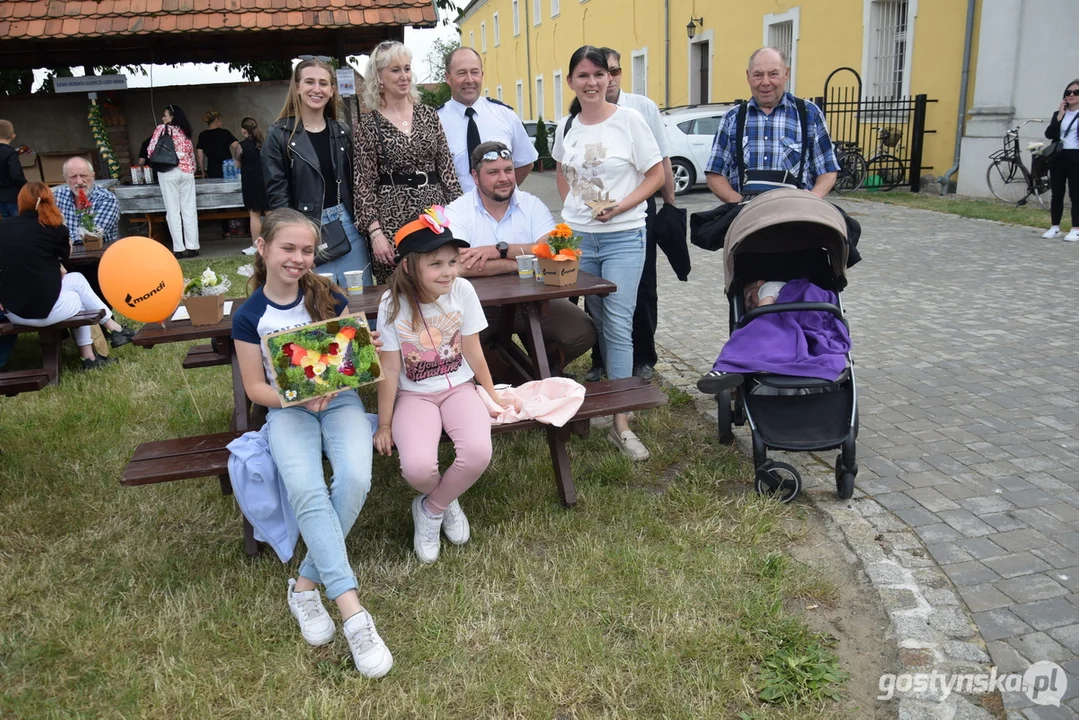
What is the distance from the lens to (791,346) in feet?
12.5

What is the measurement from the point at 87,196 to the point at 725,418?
6.35 m

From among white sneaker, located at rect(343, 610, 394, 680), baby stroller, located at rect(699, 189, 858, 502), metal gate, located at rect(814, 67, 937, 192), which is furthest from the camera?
metal gate, located at rect(814, 67, 937, 192)

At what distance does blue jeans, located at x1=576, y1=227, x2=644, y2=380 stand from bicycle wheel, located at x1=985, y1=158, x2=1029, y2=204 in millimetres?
10922

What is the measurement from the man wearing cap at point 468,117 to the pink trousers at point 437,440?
1.96 m

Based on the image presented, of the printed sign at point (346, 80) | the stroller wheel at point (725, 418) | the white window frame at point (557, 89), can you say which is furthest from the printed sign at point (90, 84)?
the white window frame at point (557, 89)

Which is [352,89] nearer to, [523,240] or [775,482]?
[523,240]

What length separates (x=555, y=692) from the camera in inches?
103

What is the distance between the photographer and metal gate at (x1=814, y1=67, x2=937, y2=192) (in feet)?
48.8

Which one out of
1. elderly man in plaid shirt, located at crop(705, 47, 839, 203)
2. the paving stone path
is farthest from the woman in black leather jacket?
the paving stone path

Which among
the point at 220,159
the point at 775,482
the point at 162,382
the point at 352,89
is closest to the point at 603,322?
the point at 775,482

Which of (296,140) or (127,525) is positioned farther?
(296,140)

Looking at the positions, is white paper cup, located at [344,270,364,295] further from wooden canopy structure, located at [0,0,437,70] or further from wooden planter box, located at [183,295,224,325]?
wooden canopy structure, located at [0,0,437,70]

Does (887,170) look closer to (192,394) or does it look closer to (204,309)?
(192,394)

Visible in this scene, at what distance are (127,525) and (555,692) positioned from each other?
2310 millimetres
